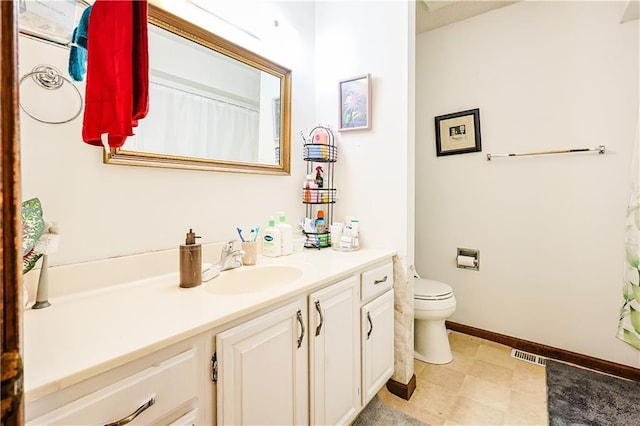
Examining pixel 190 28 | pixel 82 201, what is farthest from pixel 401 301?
pixel 190 28

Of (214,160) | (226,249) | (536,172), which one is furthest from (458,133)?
(226,249)

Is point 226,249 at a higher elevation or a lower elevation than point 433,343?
higher

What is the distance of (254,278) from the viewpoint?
1371mm

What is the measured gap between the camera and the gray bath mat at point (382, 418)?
4.86 ft

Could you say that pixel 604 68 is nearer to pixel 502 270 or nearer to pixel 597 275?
pixel 597 275

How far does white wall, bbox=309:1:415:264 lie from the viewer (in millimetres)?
1678

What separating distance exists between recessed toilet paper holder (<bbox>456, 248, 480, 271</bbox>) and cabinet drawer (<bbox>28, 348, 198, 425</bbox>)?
7.18 feet

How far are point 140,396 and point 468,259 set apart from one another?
91.7 inches

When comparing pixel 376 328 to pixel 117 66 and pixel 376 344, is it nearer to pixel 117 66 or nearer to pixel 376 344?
pixel 376 344

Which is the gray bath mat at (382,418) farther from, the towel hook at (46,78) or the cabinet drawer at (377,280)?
the towel hook at (46,78)

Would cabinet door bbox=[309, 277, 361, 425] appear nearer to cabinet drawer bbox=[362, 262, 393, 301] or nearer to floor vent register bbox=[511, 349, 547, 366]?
cabinet drawer bbox=[362, 262, 393, 301]

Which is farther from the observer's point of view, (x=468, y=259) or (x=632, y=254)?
(x=468, y=259)

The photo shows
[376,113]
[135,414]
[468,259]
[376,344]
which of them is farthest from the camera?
[468,259]

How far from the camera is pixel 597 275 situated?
75.4 inches
